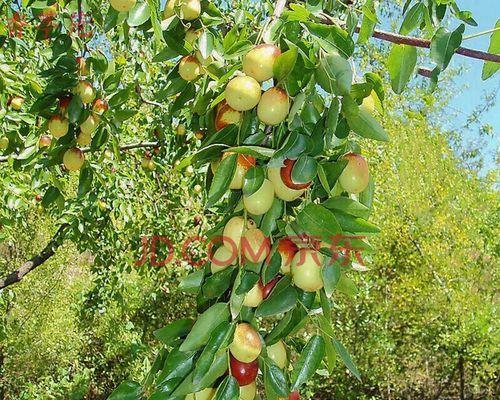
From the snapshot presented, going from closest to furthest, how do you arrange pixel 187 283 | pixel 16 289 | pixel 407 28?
pixel 187 283, pixel 407 28, pixel 16 289

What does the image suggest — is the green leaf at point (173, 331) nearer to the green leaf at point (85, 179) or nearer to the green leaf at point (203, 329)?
the green leaf at point (203, 329)

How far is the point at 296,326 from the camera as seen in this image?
2.23ft

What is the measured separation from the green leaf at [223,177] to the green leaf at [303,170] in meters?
0.08

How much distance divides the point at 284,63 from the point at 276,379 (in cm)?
37

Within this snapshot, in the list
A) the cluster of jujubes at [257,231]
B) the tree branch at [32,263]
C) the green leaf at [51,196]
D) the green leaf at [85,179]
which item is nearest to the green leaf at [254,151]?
the cluster of jujubes at [257,231]

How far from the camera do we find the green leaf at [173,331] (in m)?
0.74

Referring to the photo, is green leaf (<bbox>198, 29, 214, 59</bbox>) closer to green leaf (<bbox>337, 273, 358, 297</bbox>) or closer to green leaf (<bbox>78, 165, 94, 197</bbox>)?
green leaf (<bbox>337, 273, 358, 297</bbox>)

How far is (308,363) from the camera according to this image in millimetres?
667

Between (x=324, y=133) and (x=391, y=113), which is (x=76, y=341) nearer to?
(x=391, y=113)

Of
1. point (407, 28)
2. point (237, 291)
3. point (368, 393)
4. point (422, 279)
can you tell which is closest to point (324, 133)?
point (237, 291)

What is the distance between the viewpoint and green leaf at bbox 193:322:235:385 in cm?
62

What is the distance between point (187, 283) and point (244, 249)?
139mm

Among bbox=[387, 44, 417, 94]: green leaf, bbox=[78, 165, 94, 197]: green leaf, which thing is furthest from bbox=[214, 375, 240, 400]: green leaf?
bbox=[78, 165, 94, 197]: green leaf

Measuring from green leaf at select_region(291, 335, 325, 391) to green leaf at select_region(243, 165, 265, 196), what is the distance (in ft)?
0.64
